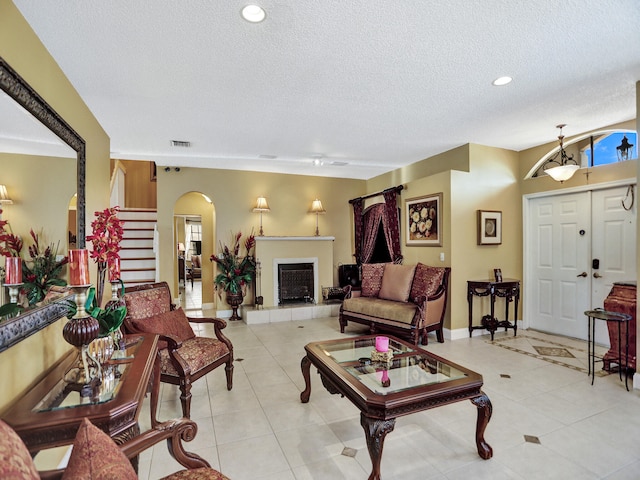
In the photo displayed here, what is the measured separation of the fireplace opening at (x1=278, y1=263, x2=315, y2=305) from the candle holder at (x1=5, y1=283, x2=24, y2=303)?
4.55 m

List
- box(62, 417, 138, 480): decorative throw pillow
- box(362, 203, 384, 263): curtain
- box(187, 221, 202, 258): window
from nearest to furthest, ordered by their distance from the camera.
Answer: box(62, 417, 138, 480): decorative throw pillow → box(362, 203, 384, 263): curtain → box(187, 221, 202, 258): window

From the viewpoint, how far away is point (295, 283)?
20.2 feet

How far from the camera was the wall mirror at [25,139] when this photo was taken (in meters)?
1.48

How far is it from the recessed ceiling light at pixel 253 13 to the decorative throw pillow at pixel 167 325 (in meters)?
2.37

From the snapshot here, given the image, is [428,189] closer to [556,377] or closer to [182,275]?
[556,377]

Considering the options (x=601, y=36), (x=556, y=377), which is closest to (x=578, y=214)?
(x=556, y=377)

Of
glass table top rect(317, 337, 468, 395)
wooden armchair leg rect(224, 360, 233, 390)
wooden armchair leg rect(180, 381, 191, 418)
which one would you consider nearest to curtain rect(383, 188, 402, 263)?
glass table top rect(317, 337, 468, 395)

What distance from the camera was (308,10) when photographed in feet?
6.26

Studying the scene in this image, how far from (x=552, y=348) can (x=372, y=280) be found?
241cm

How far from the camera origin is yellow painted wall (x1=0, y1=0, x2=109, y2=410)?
1.57 meters

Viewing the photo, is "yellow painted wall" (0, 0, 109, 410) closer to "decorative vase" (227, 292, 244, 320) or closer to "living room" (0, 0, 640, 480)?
"living room" (0, 0, 640, 480)

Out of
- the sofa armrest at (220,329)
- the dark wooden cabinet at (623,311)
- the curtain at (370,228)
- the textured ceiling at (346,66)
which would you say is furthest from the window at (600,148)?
the sofa armrest at (220,329)

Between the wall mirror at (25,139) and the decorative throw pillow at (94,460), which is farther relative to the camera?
the wall mirror at (25,139)

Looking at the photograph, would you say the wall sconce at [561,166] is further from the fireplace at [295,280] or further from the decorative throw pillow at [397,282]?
the fireplace at [295,280]
